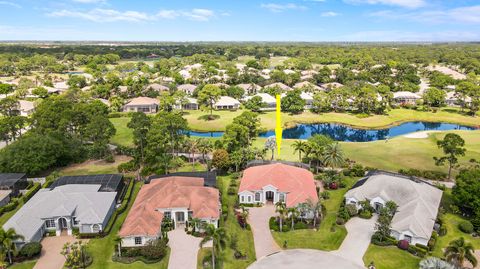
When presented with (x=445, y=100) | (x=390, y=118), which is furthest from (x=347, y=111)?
(x=445, y=100)

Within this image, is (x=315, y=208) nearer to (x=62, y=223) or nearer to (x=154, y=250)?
(x=154, y=250)

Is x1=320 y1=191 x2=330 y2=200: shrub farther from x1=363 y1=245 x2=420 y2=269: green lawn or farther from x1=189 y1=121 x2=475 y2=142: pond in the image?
x1=189 y1=121 x2=475 y2=142: pond

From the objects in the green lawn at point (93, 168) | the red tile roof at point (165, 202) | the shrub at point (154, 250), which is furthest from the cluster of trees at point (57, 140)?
the shrub at point (154, 250)

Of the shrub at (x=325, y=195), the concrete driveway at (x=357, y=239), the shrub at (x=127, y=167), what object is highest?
the shrub at (x=127, y=167)

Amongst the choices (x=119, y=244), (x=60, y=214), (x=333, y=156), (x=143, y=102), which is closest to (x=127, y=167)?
(x=60, y=214)

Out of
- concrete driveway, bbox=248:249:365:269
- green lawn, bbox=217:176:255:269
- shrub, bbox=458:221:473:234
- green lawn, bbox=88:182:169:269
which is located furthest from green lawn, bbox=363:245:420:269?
green lawn, bbox=88:182:169:269

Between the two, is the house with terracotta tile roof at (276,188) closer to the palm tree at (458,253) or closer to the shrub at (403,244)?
the shrub at (403,244)
